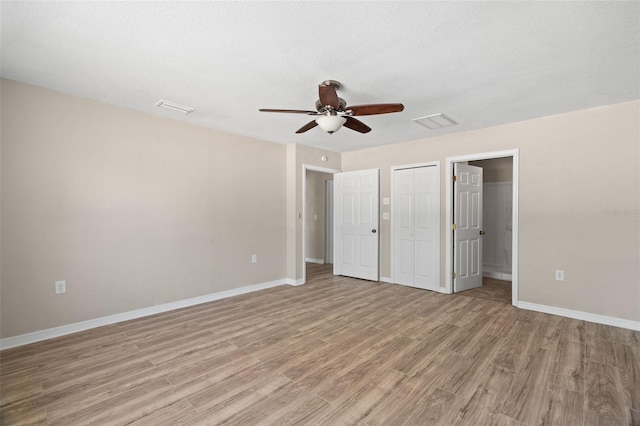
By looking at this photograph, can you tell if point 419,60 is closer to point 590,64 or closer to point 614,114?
point 590,64

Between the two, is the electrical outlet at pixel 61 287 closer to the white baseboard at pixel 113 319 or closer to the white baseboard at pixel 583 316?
the white baseboard at pixel 113 319

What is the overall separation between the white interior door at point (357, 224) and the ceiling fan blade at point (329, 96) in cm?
304

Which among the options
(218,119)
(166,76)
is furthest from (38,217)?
(218,119)

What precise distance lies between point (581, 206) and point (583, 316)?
1.32m

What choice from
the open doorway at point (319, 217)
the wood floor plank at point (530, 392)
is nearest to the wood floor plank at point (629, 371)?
the wood floor plank at point (530, 392)

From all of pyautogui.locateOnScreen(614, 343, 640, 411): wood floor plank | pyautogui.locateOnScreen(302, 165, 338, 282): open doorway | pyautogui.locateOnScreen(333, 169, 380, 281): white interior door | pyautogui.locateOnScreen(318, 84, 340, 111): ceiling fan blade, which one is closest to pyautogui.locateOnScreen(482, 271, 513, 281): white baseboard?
pyautogui.locateOnScreen(333, 169, 380, 281): white interior door

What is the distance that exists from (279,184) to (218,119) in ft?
5.40

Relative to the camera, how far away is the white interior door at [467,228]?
4.73 m

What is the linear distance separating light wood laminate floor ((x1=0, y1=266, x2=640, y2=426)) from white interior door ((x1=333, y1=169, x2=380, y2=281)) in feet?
6.34

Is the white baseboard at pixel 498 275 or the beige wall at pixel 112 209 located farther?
the white baseboard at pixel 498 275

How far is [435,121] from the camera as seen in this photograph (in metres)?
3.99

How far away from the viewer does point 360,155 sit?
586cm

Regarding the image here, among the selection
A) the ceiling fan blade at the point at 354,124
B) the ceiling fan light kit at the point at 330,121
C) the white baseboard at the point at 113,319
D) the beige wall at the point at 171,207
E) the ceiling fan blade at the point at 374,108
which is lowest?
the white baseboard at the point at 113,319

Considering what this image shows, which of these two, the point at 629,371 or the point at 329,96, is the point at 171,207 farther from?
the point at 629,371
